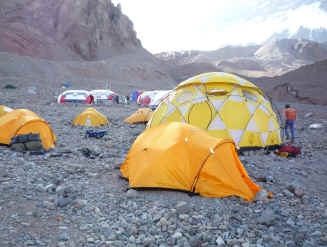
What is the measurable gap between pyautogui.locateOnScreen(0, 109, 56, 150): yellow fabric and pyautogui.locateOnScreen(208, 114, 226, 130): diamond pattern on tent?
5.15m

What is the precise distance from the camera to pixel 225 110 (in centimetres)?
905

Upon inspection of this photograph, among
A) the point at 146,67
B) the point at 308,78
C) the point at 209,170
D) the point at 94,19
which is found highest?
the point at 94,19

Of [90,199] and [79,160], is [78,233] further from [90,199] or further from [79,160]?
[79,160]

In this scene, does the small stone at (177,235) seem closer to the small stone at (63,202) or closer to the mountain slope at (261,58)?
the small stone at (63,202)

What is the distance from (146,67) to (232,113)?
59.6 metres

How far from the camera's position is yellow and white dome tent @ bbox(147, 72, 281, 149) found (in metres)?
8.92

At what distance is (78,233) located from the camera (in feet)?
13.1

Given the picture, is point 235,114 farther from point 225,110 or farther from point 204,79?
point 204,79

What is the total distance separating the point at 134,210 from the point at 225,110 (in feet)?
17.5

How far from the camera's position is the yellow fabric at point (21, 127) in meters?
8.32

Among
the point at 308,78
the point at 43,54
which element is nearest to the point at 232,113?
the point at 308,78

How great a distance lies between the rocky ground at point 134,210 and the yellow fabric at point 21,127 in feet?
3.87

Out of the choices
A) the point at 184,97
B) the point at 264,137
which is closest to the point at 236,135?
the point at 264,137

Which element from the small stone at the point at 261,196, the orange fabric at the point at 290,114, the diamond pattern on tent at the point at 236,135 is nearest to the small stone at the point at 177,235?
the small stone at the point at 261,196
